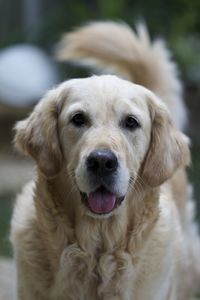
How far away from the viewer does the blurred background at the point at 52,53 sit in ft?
27.1

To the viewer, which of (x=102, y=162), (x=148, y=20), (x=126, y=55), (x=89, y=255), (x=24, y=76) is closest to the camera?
(x=102, y=162)

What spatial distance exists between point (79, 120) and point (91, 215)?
415 mm

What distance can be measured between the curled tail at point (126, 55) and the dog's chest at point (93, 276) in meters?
1.39

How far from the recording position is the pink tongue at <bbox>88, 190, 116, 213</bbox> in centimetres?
333

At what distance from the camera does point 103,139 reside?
3230mm

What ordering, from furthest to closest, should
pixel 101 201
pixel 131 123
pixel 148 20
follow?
pixel 148 20 < pixel 131 123 < pixel 101 201

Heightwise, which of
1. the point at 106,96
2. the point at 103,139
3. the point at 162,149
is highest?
the point at 106,96

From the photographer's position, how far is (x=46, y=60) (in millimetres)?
8742

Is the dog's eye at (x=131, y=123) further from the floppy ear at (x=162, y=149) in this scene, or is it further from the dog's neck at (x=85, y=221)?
the dog's neck at (x=85, y=221)

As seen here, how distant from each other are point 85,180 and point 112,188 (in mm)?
119

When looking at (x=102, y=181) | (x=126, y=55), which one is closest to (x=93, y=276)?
(x=102, y=181)

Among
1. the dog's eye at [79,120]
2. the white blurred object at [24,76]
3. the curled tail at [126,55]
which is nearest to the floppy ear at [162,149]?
the dog's eye at [79,120]

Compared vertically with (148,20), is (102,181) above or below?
below

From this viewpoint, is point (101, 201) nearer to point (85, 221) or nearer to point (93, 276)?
point (85, 221)
